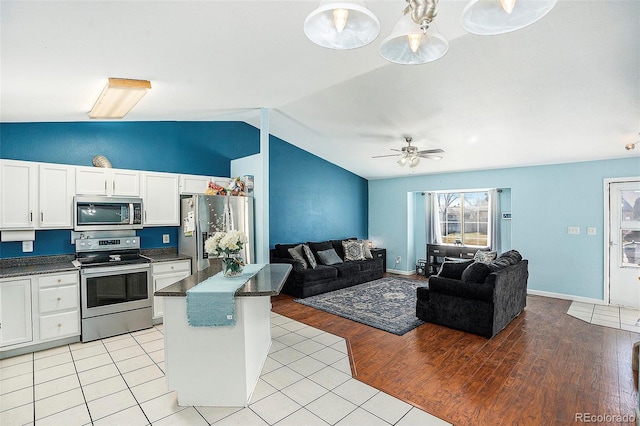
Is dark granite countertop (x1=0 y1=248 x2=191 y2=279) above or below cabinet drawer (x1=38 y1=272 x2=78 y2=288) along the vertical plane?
above

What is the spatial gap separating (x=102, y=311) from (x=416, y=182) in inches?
257

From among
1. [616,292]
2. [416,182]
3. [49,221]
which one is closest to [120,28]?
[49,221]

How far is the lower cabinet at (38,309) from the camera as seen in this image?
321 cm

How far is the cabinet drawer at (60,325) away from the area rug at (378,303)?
9.89 feet

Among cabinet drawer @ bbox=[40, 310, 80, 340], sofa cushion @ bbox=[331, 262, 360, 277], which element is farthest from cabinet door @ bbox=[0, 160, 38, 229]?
sofa cushion @ bbox=[331, 262, 360, 277]

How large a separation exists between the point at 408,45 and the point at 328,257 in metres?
5.18

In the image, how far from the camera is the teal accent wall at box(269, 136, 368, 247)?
253 inches

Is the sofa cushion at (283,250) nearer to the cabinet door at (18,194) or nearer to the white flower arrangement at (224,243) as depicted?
the white flower arrangement at (224,243)

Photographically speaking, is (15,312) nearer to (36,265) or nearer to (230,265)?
(36,265)

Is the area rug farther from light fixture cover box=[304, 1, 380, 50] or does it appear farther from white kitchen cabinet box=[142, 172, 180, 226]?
light fixture cover box=[304, 1, 380, 50]

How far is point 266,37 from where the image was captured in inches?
98.3

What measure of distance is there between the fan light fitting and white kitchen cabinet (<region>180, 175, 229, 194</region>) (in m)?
3.82

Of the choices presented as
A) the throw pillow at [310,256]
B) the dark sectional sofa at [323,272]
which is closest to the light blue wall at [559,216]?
the dark sectional sofa at [323,272]

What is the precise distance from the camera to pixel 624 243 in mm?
5121
